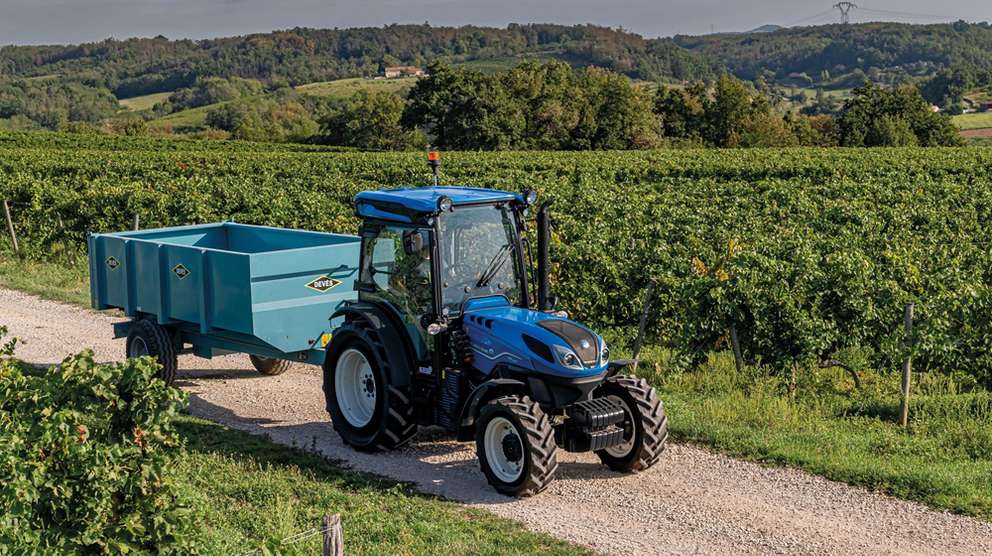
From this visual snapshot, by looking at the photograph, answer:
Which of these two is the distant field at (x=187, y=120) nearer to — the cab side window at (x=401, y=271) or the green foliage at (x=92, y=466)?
the cab side window at (x=401, y=271)

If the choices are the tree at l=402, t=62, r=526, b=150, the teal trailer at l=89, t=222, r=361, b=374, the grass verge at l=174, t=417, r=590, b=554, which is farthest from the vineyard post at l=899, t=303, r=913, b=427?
the tree at l=402, t=62, r=526, b=150

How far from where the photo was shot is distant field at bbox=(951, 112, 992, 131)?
4021 inches

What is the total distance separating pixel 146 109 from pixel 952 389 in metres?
171

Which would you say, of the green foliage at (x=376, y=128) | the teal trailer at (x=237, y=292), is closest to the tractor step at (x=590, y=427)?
the teal trailer at (x=237, y=292)

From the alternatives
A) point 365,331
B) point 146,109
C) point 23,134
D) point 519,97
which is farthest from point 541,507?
point 146,109

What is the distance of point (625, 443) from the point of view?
926 cm

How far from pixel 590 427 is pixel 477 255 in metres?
1.94

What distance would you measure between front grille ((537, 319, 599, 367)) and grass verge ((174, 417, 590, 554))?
4.99ft

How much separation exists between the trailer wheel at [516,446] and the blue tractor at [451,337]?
0.01 m

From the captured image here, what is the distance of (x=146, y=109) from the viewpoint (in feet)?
554

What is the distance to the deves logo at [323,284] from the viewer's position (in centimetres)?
1166

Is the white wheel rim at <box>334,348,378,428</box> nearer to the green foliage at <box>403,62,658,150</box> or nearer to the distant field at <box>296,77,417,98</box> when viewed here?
the green foliage at <box>403,62,658,150</box>

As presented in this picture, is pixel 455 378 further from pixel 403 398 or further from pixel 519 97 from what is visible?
pixel 519 97

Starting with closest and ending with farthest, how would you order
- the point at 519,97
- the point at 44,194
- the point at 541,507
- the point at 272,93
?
1. the point at 541,507
2. the point at 44,194
3. the point at 519,97
4. the point at 272,93
